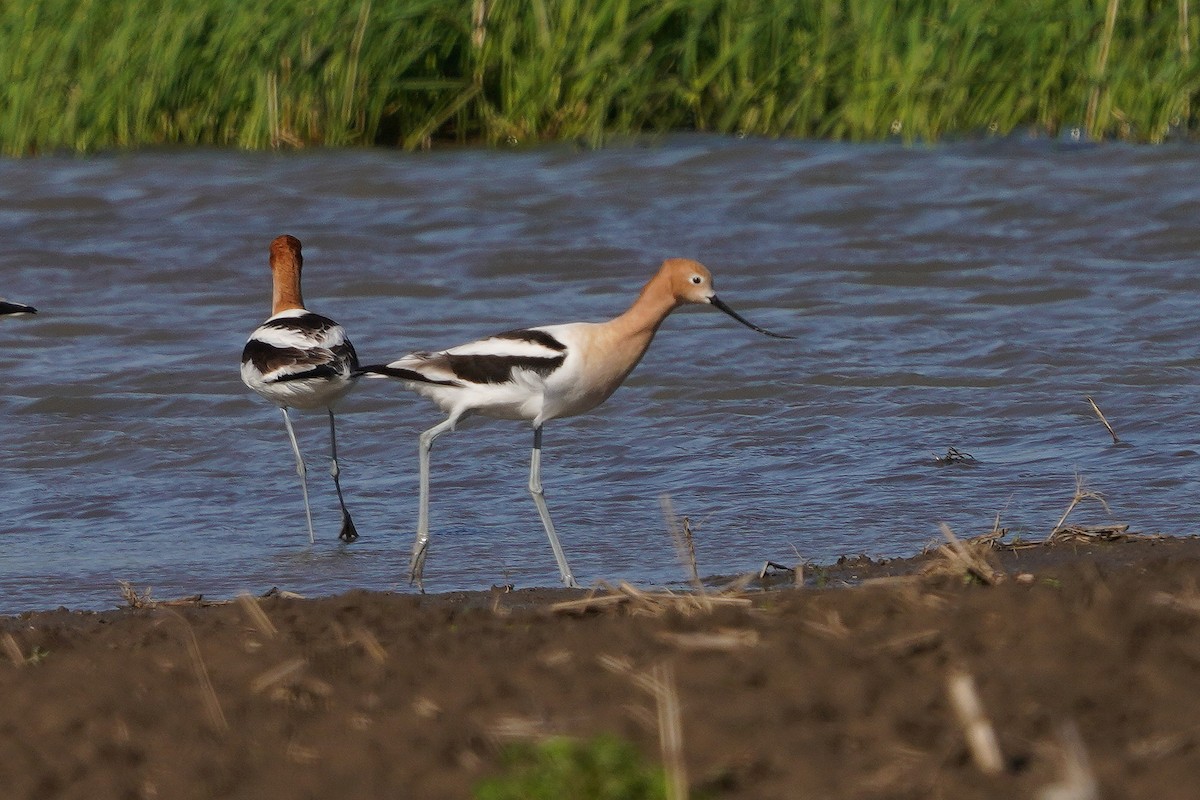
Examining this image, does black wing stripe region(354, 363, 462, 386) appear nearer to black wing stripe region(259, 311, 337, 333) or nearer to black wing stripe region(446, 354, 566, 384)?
black wing stripe region(446, 354, 566, 384)

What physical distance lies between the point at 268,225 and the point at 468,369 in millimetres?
7420

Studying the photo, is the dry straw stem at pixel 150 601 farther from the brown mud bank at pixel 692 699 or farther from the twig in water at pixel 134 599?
the brown mud bank at pixel 692 699

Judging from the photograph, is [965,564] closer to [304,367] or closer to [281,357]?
[304,367]

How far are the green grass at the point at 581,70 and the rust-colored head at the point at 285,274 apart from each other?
5087 mm

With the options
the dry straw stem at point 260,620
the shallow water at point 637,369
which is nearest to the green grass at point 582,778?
the dry straw stem at point 260,620

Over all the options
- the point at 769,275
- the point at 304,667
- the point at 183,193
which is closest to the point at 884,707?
the point at 304,667

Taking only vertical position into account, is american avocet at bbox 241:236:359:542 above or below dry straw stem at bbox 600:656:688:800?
below

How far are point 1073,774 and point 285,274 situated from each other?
608 cm

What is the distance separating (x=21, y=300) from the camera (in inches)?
427

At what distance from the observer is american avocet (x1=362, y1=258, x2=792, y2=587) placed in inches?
225

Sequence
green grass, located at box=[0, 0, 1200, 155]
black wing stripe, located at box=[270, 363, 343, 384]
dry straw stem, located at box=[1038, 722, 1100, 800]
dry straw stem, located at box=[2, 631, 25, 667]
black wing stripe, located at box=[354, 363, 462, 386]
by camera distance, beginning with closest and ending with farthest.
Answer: dry straw stem, located at box=[1038, 722, 1100, 800]
dry straw stem, located at box=[2, 631, 25, 667]
black wing stripe, located at box=[354, 363, 462, 386]
black wing stripe, located at box=[270, 363, 343, 384]
green grass, located at box=[0, 0, 1200, 155]

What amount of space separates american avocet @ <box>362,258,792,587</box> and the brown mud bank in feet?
5.96

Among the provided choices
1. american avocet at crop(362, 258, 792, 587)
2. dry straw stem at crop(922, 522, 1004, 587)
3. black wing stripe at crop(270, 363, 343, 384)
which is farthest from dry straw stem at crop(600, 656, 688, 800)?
black wing stripe at crop(270, 363, 343, 384)

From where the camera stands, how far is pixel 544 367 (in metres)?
5.70
